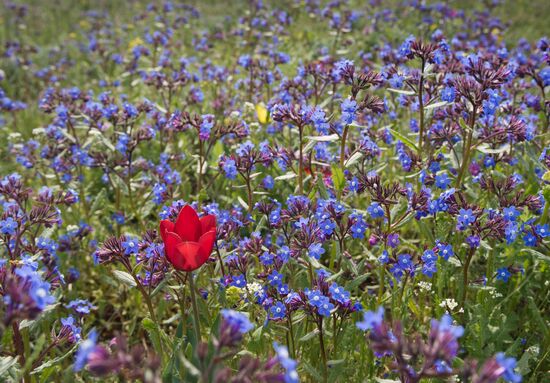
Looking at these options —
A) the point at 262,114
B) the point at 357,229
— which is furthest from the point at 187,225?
the point at 262,114

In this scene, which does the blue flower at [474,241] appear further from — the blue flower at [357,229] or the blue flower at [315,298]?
the blue flower at [315,298]

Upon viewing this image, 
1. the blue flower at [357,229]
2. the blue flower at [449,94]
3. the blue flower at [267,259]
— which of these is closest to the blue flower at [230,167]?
the blue flower at [267,259]

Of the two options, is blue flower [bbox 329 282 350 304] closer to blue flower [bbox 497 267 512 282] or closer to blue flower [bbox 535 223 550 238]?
blue flower [bbox 497 267 512 282]

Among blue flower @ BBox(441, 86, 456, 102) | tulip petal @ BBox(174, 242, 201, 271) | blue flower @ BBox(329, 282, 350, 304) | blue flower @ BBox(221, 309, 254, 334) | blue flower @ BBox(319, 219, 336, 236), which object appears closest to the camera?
blue flower @ BBox(221, 309, 254, 334)

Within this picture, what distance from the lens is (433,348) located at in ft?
5.22

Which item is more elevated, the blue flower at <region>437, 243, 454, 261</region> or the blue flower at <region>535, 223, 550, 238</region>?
the blue flower at <region>535, 223, 550, 238</region>

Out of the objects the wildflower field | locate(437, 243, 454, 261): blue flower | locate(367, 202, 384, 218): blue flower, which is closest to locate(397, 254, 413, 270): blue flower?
the wildflower field

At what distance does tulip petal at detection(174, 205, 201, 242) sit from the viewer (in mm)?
2125

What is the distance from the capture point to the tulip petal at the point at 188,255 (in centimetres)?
200

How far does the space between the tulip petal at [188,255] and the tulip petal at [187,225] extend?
13cm

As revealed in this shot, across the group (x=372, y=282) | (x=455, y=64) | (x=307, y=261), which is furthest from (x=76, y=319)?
(x=455, y=64)

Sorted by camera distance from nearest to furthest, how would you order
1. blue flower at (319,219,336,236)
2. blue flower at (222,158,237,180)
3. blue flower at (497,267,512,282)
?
blue flower at (319,219,336,236) → blue flower at (497,267,512,282) → blue flower at (222,158,237,180)

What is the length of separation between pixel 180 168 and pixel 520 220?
2664 millimetres

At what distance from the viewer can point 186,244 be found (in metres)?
1.99
